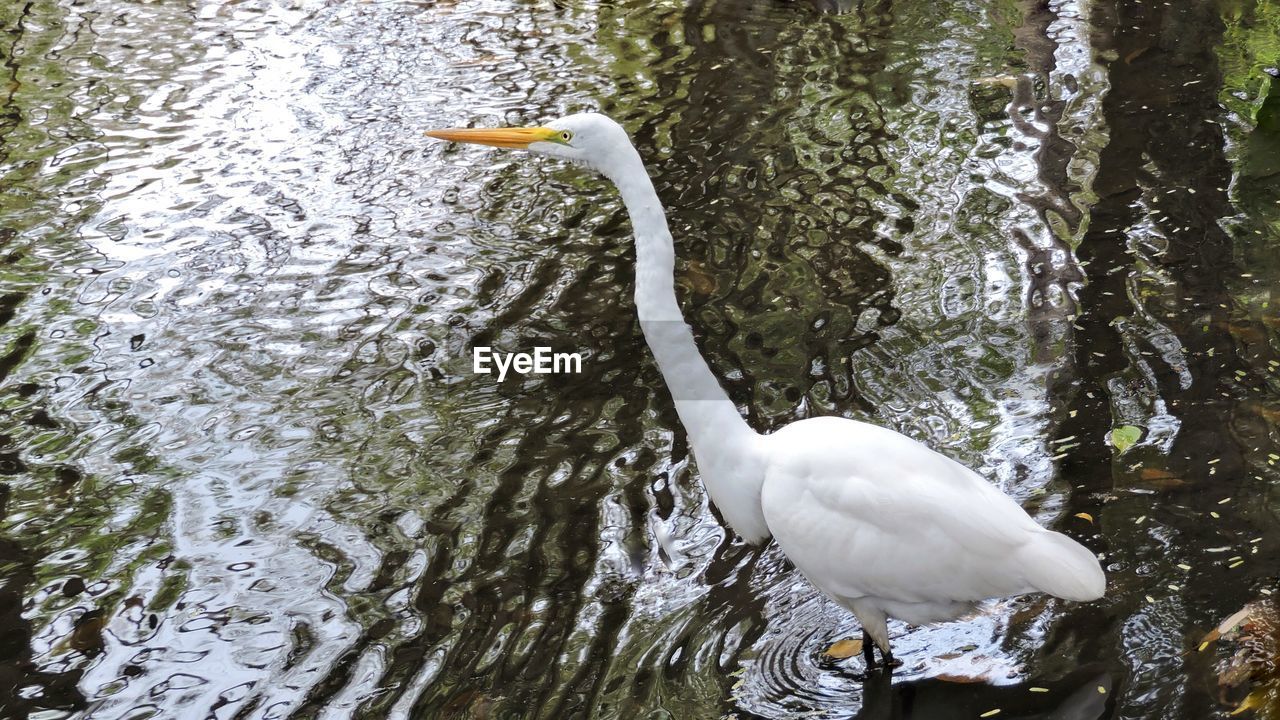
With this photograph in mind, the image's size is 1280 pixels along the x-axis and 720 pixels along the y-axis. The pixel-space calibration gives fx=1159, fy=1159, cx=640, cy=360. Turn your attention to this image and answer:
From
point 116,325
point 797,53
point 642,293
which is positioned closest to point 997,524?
point 642,293

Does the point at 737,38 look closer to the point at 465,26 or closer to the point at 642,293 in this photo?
the point at 465,26

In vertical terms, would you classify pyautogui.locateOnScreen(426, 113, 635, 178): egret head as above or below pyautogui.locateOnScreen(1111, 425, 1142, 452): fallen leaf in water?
above

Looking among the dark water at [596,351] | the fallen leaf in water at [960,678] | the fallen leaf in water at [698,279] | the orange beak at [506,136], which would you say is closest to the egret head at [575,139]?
the orange beak at [506,136]

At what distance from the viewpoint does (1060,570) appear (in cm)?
310

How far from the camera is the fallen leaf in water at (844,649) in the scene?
350 centimetres

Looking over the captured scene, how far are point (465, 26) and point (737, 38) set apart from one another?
91.8 inches

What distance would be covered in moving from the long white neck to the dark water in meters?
0.41

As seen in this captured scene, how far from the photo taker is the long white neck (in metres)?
3.20

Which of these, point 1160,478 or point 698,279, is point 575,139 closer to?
point 1160,478

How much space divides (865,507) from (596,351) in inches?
86.5

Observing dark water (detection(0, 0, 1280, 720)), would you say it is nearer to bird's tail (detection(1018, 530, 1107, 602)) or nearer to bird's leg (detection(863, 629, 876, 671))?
bird's leg (detection(863, 629, 876, 671))

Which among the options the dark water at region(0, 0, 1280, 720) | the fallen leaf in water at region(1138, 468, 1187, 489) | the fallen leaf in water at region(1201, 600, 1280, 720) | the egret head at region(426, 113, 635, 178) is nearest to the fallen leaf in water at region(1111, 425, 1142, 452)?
the dark water at region(0, 0, 1280, 720)

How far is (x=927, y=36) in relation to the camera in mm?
9023

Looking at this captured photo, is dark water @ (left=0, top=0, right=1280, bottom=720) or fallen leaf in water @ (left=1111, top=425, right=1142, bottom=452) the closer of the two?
dark water @ (left=0, top=0, right=1280, bottom=720)
